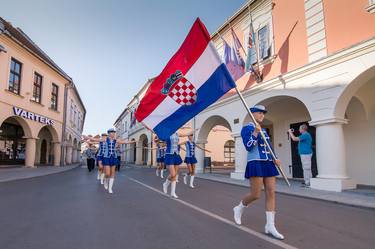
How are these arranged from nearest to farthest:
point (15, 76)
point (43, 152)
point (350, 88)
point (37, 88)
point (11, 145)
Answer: point (350, 88), point (15, 76), point (37, 88), point (11, 145), point (43, 152)

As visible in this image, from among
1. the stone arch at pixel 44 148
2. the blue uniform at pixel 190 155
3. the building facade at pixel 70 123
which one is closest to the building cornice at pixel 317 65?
the blue uniform at pixel 190 155

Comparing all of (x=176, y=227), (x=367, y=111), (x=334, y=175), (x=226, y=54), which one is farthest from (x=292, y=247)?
(x=226, y=54)

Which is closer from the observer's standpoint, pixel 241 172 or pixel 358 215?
pixel 358 215

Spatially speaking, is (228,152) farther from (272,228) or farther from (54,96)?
(272,228)

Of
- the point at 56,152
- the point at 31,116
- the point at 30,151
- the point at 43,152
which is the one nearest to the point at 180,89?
the point at 31,116

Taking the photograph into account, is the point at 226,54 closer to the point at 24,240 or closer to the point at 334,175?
the point at 334,175

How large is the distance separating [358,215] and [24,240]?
598 centimetres

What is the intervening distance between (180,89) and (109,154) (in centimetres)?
510

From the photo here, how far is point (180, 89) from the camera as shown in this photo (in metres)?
5.31

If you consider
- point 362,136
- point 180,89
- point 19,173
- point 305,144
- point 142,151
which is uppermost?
point 180,89

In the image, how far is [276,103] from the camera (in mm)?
13789

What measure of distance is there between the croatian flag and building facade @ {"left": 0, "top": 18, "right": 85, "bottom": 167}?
15.8m

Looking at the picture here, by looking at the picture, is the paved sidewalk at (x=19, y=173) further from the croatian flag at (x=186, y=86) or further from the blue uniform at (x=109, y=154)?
the croatian flag at (x=186, y=86)

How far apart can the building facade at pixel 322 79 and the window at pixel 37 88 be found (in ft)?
53.6
